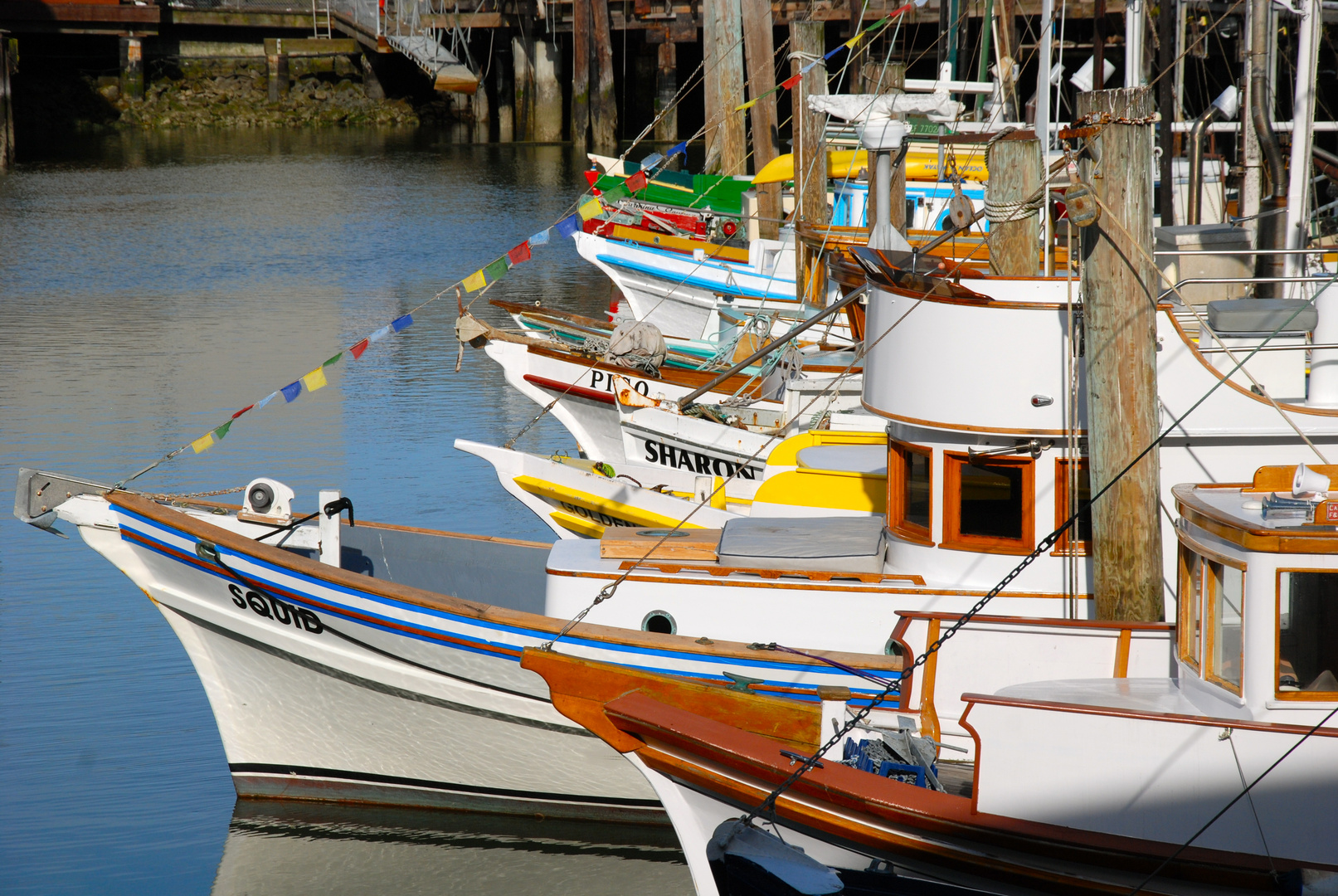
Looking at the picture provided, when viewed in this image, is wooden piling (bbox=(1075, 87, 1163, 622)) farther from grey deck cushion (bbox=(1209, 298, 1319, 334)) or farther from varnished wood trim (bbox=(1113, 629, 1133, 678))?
grey deck cushion (bbox=(1209, 298, 1319, 334))

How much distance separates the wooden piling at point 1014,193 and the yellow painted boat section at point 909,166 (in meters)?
8.36

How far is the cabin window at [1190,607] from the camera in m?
6.39

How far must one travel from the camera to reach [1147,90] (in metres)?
7.16

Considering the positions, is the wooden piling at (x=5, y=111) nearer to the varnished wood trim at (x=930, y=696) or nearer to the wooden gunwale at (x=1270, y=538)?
the varnished wood trim at (x=930, y=696)

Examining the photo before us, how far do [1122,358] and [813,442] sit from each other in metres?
4.51

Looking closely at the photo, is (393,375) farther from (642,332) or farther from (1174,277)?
(1174,277)

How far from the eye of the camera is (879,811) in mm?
6270

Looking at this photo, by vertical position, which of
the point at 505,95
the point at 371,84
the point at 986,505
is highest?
the point at 371,84

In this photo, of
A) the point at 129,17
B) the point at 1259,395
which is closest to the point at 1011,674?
the point at 1259,395

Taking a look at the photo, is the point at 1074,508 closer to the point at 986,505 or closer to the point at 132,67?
the point at 986,505

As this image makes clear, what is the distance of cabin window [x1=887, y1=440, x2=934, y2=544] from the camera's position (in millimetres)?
8328

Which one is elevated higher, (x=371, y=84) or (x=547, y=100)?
(x=371, y=84)

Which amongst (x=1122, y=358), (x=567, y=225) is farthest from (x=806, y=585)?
(x=567, y=225)

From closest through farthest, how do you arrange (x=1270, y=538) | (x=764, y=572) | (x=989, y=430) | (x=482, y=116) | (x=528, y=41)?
(x=1270, y=538)
(x=989, y=430)
(x=764, y=572)
(x=528, y=41)
(x=482, y=116)
